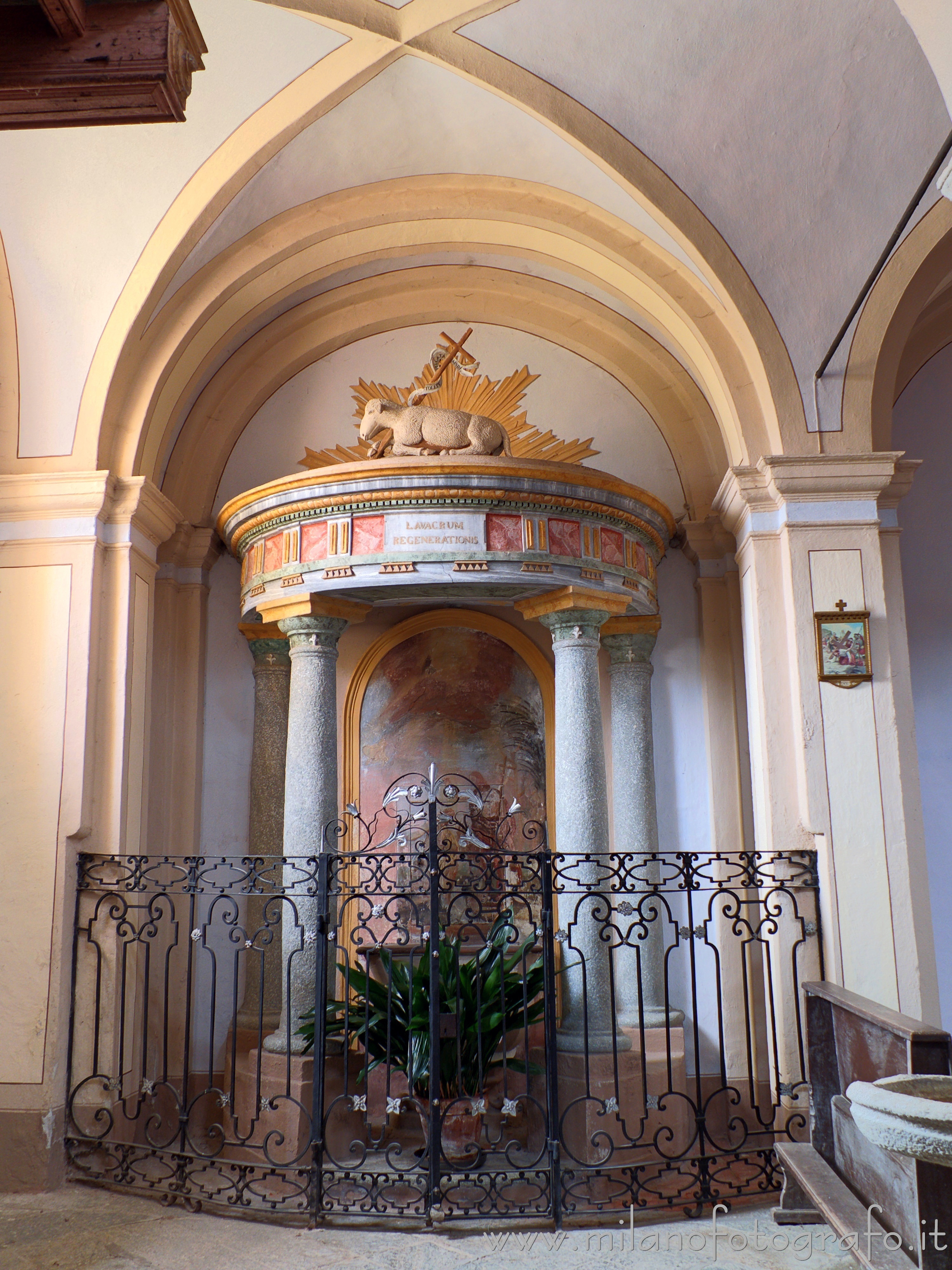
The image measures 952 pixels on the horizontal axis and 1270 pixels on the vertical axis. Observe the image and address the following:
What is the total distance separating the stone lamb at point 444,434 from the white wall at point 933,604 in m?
3.28

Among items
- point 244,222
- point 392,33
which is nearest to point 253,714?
point 244,222

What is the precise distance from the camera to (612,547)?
20.8 ft

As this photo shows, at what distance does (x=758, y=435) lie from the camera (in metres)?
6.10

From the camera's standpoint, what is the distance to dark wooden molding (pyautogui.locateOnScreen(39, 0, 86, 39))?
2.18m

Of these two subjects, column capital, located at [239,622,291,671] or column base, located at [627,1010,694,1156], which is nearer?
column base, located at [627,1010,694,1156]

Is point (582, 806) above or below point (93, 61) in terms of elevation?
below

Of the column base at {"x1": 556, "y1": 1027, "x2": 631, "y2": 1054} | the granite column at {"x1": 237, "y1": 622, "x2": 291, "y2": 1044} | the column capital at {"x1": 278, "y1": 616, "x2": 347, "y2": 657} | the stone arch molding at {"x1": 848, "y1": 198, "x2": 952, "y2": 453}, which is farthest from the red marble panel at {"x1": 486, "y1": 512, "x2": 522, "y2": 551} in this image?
the column base at {"x1": 556, "y1": 1027, "x2": 631, "y2": 1054}

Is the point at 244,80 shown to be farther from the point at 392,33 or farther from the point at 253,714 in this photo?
the point at 253,714

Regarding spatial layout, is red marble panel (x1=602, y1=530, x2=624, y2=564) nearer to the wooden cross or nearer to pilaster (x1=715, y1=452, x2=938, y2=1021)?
pilaster (x1=715, y1=452, x2=938, y2=1021)

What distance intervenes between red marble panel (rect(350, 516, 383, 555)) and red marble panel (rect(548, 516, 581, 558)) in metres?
1.00

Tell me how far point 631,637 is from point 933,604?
7.97 feet

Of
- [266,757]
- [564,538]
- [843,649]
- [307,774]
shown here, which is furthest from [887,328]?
[266,757]

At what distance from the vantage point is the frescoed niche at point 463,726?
7.31 m

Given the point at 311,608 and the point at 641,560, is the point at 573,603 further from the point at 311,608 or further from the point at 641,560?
the point at 311,608
